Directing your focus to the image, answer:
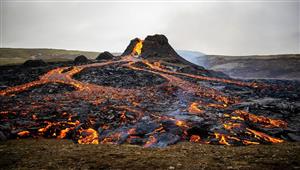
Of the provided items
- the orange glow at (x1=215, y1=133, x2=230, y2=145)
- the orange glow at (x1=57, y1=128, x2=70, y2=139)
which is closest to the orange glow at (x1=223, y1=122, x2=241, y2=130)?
the orange glow at (x1=215, y1=133, x2=230, y2=145)

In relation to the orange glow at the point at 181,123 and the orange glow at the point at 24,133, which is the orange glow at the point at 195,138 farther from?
the orange glow at the point at 24,133

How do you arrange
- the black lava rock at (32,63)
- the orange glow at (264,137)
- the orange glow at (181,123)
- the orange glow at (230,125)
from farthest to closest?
the black lava rock at (32,63) → the orange glow at (181,123) → the orange glow at (230,125) → the orange glow at (264,137)

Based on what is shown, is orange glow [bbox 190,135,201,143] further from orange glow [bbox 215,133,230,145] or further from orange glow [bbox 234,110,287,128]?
orange glow [bbox 234,110,287,128]

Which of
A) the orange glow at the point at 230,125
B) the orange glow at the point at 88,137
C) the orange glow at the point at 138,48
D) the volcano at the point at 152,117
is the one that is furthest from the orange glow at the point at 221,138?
the orange glow at the point at 138,48

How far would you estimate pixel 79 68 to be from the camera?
4191 centimetres

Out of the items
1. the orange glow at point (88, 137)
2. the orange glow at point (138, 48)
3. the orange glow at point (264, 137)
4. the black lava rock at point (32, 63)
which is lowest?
the orange glow at point (88, 137)

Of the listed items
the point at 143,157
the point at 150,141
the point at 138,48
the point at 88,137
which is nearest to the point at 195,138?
the point at 150,141

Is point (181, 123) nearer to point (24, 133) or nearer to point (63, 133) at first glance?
point (63, 133)

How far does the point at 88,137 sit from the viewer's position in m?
12.5

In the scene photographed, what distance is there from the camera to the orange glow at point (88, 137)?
11.9 m

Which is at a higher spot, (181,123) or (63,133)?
(181,123)

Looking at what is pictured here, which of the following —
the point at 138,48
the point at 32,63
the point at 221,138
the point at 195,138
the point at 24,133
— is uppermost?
the point at 138,48

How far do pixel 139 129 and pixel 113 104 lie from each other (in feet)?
24.0

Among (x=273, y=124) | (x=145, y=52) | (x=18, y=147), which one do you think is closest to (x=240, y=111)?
(x=273, y=124)
